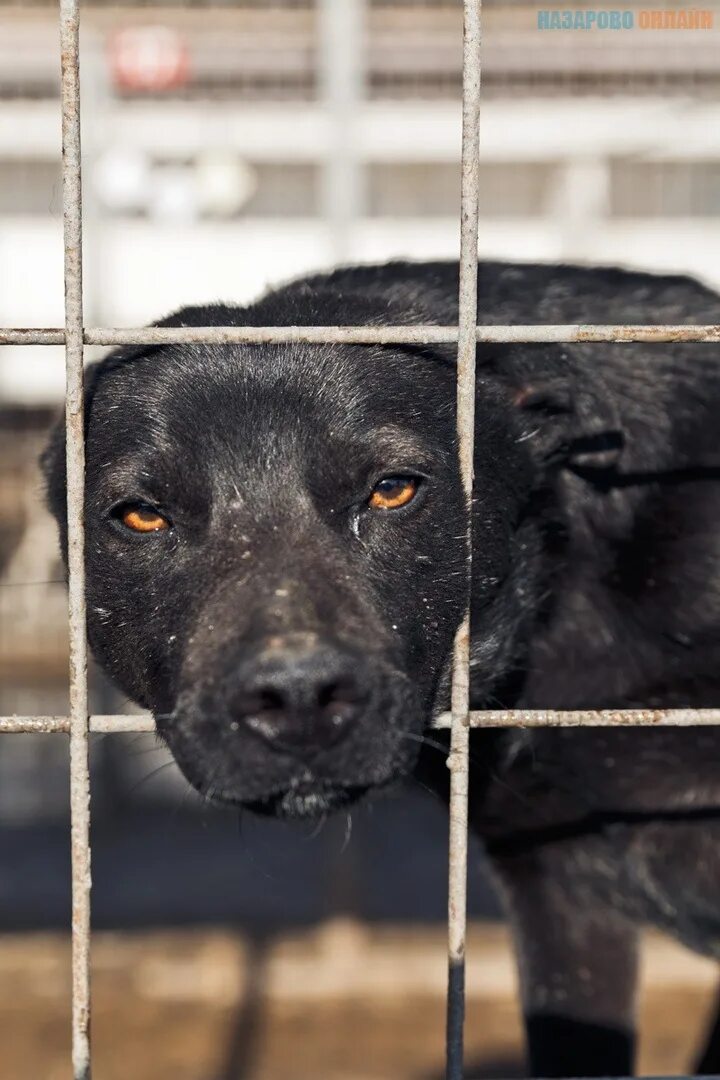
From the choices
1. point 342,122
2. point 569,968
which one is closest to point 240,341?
point 569,968

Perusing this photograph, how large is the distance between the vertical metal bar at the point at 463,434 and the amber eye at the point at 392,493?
1.09ft

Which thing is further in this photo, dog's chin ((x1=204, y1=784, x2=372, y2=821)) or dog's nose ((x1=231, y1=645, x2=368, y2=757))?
dog's chin ((x1=204, y1=784, x2=372, y2=821))

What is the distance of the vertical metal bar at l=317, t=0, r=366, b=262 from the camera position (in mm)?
4598

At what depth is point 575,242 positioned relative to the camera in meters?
5.99

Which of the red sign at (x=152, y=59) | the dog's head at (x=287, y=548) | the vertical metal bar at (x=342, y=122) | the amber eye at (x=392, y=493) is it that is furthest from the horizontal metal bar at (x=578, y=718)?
the red sign at (x=152, y=59)

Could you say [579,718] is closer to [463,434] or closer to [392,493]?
[463,434]

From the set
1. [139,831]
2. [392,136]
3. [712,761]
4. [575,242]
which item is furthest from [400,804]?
[712,761]

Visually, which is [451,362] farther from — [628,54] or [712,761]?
[628,54]

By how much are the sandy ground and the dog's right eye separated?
2.27 m

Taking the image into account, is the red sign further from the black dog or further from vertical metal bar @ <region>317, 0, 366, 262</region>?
the black dog

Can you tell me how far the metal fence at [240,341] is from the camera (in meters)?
1.88

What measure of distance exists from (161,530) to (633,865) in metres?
1.17

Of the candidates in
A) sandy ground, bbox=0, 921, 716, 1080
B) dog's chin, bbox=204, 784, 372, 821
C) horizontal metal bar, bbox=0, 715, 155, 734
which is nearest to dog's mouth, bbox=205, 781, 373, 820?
dog's chin, bbox=204, 784, 372, 821

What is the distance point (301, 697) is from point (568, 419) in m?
1.04
